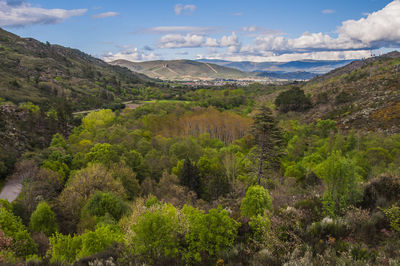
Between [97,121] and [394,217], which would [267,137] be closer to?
[394,217]

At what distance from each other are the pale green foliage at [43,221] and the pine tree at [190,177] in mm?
14738

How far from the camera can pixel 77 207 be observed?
78.4ft

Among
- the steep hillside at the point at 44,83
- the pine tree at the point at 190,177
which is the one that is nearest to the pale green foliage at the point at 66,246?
the pine tree at the point at 190,177

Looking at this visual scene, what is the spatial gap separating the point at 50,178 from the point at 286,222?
29.0 metres

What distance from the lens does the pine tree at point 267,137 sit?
2361cm

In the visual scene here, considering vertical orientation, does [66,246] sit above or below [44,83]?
below

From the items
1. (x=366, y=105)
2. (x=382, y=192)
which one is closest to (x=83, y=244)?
(x=382, y=192)

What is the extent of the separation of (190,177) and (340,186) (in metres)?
22.0

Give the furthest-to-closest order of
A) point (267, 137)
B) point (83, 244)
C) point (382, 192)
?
point (267, 137) → point (83, 244) → point (382, 192)

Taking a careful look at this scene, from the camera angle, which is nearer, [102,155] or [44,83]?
[102,155]

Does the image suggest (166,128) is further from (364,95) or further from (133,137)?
(364,95)

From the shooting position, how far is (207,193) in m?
32.5

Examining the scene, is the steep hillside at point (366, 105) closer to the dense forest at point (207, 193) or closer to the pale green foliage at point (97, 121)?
the dense forest at point (207, 193)

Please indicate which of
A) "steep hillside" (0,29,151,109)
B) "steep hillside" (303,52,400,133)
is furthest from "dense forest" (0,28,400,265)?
"steep hillside" (0,29,151,109)
